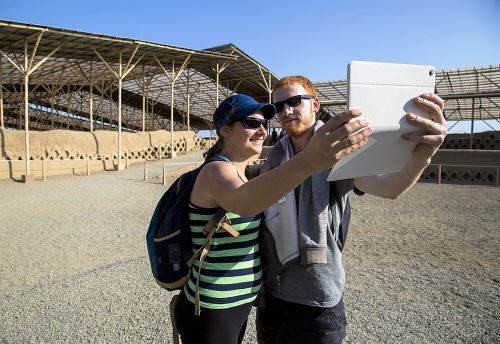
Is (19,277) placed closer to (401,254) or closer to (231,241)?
(231,241)

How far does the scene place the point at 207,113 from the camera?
4016 centimetres

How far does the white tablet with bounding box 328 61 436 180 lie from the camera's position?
1007 mm

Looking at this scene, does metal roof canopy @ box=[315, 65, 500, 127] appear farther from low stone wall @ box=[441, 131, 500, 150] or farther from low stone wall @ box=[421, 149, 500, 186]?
low stone wall @ box=[421, 149, 500, 186]

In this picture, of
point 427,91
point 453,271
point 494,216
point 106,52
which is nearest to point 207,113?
point 106,52

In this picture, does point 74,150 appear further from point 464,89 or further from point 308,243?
point 464,89

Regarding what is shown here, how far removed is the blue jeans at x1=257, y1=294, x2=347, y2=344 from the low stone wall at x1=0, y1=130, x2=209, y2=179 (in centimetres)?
1538

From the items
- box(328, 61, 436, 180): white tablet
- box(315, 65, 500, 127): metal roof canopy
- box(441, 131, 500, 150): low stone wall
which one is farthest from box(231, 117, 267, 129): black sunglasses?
box(441, 131, 500, 150): low stone wall

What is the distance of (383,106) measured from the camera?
1.02 metres

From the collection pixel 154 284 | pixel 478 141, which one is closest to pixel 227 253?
pixel 154 284

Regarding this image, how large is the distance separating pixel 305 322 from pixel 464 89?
26.2 metres

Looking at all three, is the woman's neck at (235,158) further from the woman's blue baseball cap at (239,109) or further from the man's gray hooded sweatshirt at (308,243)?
the man's gray hooded sweatshirt at (308,243)

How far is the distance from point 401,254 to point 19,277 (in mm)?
5210

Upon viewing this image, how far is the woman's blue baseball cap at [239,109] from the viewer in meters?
1.45

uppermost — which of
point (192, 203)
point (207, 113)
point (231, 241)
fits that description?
point (207, 113)
